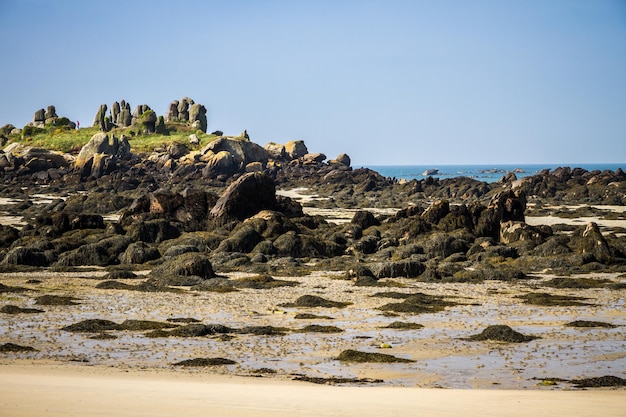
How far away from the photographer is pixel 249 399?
42.7ft

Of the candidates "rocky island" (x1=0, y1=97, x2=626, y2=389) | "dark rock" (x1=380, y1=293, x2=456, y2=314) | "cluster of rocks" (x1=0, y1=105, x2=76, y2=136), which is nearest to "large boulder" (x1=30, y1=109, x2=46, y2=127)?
"cluster of rocks" (x1=0, y1=105, x2=76, y2=136)

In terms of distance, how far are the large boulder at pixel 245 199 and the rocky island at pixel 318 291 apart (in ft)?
0.35

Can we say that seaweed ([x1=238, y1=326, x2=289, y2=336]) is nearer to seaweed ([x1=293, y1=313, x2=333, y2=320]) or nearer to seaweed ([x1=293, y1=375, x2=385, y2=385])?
seaweed ([x1=293, y1=313, x2=333, y2=320])

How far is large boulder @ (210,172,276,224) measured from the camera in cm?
4697

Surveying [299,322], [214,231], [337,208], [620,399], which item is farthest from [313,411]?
[337,208]

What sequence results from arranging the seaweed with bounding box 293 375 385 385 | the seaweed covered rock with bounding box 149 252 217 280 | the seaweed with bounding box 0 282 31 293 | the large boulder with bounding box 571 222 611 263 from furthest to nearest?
the large boulder with bounding box 571 222 611 263 → the seaweed covered rock with bounding box 149 252 217 280 → the seaweed with bounding box 0 282 31 293 → the seaweed with bounding box 293 375 385 385

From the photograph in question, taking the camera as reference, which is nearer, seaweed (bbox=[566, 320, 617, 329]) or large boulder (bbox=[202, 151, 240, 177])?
seaweed (bbox=[566, 320, 617, 329])

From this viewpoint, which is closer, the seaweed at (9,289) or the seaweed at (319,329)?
the seaweed at (319,329)

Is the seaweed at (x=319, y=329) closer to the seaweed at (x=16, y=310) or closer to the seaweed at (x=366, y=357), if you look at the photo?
the seaweed at (x=366, y=357)

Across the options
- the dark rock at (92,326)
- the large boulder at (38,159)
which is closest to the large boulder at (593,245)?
the dark rock at (92,326)

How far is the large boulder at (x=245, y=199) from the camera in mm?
46969

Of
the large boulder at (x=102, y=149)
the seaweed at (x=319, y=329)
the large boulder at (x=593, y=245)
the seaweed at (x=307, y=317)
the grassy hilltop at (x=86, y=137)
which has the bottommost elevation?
the seaweed at (x=307, y=317)

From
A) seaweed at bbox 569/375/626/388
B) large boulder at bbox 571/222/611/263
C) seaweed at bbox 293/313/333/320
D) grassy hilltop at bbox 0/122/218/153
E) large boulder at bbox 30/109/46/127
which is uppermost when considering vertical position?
large boulder at bbox 30/109/46/127

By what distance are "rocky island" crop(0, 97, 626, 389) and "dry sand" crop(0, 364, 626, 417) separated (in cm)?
160
